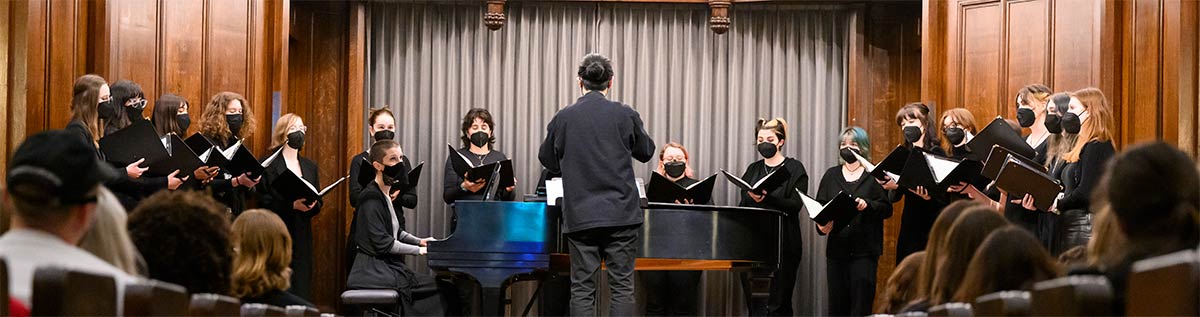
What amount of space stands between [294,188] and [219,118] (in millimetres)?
506

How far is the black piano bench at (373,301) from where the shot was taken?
20.6 ft

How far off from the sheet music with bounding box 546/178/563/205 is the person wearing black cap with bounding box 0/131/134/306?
367 cm

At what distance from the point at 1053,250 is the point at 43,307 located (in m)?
4.82

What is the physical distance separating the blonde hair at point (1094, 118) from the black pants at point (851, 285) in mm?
1516

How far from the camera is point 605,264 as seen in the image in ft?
19.1

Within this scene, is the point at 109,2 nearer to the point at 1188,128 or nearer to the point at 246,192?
the point at 246,192

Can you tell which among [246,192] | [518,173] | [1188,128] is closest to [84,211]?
[246,192]

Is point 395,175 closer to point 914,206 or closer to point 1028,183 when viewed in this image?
point 914,206

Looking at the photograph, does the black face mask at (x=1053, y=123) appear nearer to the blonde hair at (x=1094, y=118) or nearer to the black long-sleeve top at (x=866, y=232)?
the blonde hair at (x=1094, y=118)

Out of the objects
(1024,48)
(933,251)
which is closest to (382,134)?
(1024,48)

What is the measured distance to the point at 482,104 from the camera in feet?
28.4

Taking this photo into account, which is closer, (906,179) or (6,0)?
(6,0)

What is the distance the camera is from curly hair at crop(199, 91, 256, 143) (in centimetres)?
671

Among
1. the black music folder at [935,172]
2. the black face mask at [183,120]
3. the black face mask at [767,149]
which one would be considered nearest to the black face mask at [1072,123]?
the black music folder at [935,172]
